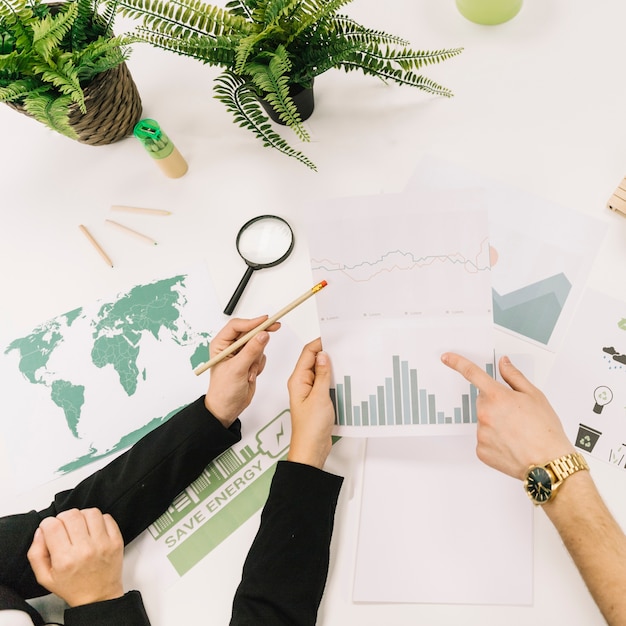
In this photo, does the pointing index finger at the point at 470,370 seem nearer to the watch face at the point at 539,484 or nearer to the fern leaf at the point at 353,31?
the watch face at the point at 539,484

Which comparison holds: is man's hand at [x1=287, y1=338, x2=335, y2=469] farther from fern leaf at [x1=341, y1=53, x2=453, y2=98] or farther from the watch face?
fern leaf at [x1=341, y1=53, x2=453, y2=98]

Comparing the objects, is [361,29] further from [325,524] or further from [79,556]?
[79,556]

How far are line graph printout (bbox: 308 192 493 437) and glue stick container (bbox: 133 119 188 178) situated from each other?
36 centimetres

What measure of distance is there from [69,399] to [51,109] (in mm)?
535

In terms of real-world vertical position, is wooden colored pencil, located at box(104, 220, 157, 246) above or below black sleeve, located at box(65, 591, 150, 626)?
above

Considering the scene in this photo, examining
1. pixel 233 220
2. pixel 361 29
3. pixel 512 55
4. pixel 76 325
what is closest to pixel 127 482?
pixel 76 325

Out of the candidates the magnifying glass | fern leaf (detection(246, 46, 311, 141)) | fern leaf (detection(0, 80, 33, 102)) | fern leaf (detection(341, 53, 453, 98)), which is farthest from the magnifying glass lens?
fern leaf (detection(0, 80, 33, 102))

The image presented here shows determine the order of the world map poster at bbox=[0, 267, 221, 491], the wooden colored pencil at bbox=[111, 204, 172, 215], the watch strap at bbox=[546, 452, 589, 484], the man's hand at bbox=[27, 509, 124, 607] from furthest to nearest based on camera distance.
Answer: the wooden colored pencil at bbox=[111, 204, 172, 215] < the world map poster at bbox=[0, 267, 221, 491] < the man's hand at bbox=[27, 509, 124, 607] < the watch strap at bbox=[546, 452, 589, 484]

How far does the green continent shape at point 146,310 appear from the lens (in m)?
1.11

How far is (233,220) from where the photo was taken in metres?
1.15

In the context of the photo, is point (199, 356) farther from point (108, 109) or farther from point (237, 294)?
point (108, 109)

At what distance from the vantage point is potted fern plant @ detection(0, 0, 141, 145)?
36.4 inches

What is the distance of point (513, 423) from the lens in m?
0.87

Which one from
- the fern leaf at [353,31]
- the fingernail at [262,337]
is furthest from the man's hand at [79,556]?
the fern leaf at [353,31]
